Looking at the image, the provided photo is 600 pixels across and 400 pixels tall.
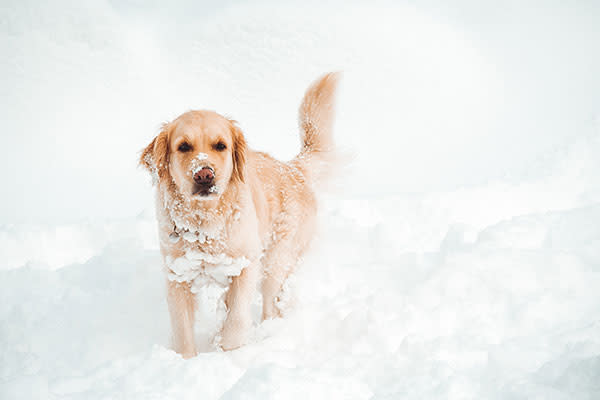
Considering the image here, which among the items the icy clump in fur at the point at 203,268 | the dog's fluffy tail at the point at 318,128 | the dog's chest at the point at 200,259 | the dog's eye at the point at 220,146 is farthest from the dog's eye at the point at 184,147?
the dog's fluffy tail at the point at 318,128

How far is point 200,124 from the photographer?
2635 mm

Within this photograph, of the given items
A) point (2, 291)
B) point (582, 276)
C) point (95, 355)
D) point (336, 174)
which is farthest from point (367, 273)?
point (2, 291)

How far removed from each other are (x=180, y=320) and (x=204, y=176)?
38.5 inches

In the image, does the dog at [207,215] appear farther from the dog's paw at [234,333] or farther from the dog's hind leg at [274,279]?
the dog's hind leg at [274,279]

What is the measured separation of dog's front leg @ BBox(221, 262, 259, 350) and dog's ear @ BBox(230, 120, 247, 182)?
566 millimetres

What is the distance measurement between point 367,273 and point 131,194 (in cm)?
455

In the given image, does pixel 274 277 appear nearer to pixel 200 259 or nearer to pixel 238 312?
pixel 238 312

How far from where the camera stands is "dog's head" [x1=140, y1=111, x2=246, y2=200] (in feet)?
8.20

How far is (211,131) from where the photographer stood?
8.60ft

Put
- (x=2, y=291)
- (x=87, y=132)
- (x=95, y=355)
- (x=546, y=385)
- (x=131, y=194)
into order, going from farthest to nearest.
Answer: (x=87, y=132) → (x=131, y=194) → (x=2, y=291) → (x=95, y=355) → (x=546, y=385)

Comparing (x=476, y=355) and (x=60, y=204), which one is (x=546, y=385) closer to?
(x=476, y=355)

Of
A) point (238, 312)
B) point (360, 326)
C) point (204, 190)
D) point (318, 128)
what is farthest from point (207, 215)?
point (318, 128)

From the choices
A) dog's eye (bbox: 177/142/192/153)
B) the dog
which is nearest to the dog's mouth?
the dog

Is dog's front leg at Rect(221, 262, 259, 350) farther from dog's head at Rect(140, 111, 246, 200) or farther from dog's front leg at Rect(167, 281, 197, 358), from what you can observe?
dog's head at Rect(140, 111, 246, 200)
